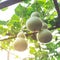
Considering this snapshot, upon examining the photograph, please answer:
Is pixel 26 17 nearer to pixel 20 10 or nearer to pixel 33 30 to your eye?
pixel 20 10

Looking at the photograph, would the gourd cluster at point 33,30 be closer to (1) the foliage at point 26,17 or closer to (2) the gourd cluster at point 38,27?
(2) the gourd cluster at point 38,27

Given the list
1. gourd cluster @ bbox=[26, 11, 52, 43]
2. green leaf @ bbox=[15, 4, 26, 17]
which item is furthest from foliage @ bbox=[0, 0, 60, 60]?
gourd cluster @ bbox=[26, 11, 52, 43]

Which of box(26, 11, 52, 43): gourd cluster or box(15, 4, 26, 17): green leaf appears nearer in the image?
box(26, 11, 52, 43): gourd cluster

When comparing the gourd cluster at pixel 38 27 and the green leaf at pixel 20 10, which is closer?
the gourd cluster at pixel 38 27

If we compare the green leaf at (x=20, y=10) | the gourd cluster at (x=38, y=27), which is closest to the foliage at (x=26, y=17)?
the green leaf at (x=20, y=10)

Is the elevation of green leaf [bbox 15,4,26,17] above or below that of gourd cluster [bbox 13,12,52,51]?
above

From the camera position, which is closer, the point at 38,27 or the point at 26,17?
the point at 38,27

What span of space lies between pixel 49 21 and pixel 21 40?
1.33 ft

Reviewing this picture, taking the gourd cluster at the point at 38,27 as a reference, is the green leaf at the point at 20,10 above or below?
above

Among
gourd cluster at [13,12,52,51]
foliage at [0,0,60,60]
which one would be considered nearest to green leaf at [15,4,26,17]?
foliage at [0,0,60,60]

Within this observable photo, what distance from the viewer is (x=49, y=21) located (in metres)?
1.17

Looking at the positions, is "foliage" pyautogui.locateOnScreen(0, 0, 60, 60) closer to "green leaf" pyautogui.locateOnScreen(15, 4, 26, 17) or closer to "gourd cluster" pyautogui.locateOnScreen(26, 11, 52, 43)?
"green leaf" pyautogui.locateOnScreen(15, 4, 26, 17)

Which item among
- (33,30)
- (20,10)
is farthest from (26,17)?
(33,30)

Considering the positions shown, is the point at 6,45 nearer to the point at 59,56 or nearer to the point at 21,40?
the point at 59,56
